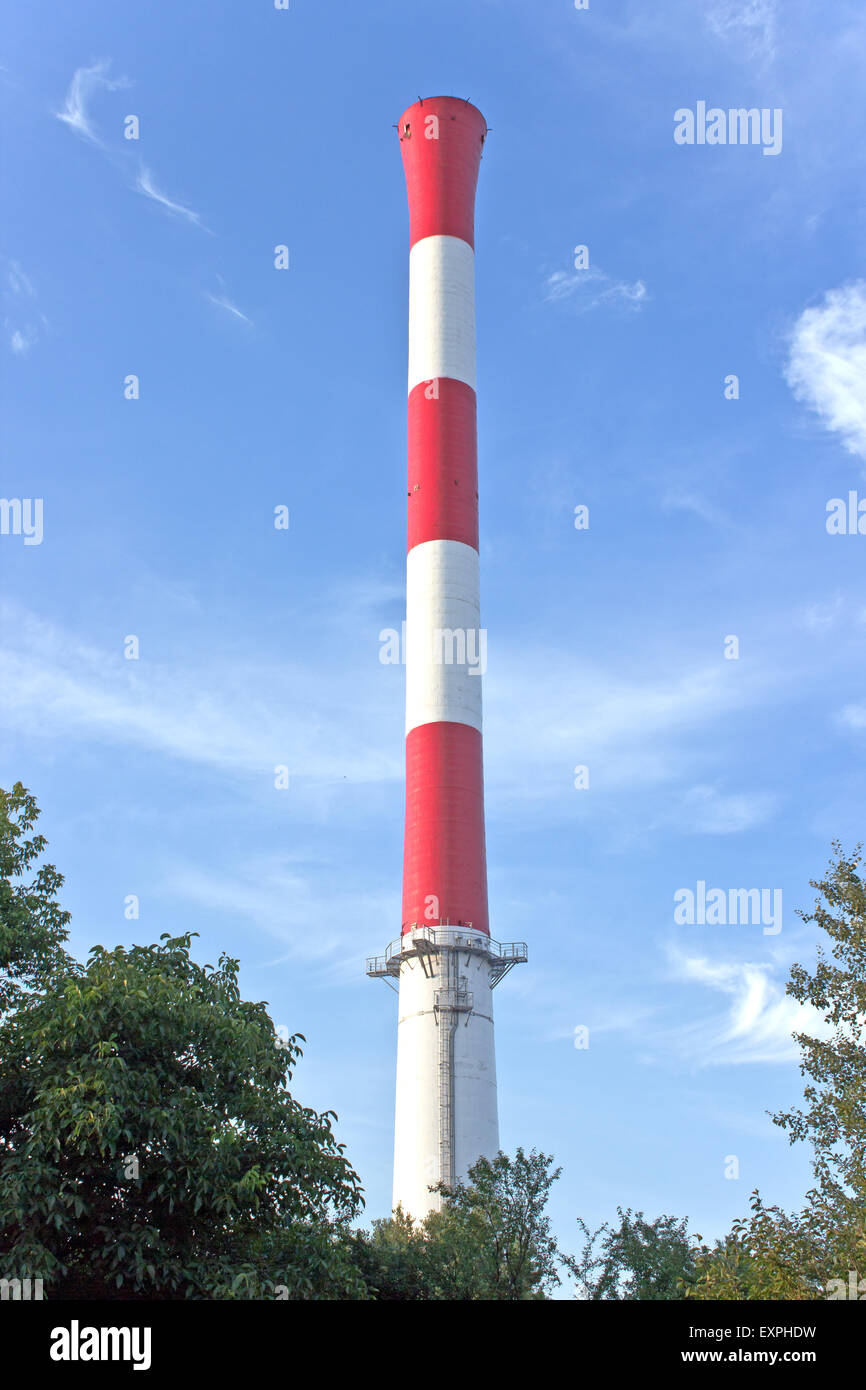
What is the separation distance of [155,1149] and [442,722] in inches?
1334

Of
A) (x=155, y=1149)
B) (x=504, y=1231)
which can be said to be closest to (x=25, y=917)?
(x=155, y=1149)

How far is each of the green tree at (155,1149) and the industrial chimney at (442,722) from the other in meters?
26.3

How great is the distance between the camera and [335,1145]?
76.5 feet

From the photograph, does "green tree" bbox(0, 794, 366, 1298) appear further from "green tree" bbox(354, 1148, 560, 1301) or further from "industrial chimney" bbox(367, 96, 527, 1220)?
"industrial chimney" bbox(367, 96, 527, 1220)

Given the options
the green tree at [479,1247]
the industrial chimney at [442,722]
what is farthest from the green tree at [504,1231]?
the industrial chimney at [442,722]

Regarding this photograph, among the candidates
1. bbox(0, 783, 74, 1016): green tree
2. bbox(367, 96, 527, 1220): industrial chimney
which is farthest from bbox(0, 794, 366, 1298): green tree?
bbox(367, 96, 527, 1220): industrial chimney

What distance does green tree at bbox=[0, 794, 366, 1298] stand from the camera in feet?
63.9

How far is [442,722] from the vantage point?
5359cm

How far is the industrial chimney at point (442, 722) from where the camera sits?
4966cm

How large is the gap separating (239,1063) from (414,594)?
3606 cm

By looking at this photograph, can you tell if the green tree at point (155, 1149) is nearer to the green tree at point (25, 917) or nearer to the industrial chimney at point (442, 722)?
the green tree at point (25, 917)

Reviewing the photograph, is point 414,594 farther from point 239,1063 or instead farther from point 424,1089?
point 239,1063
